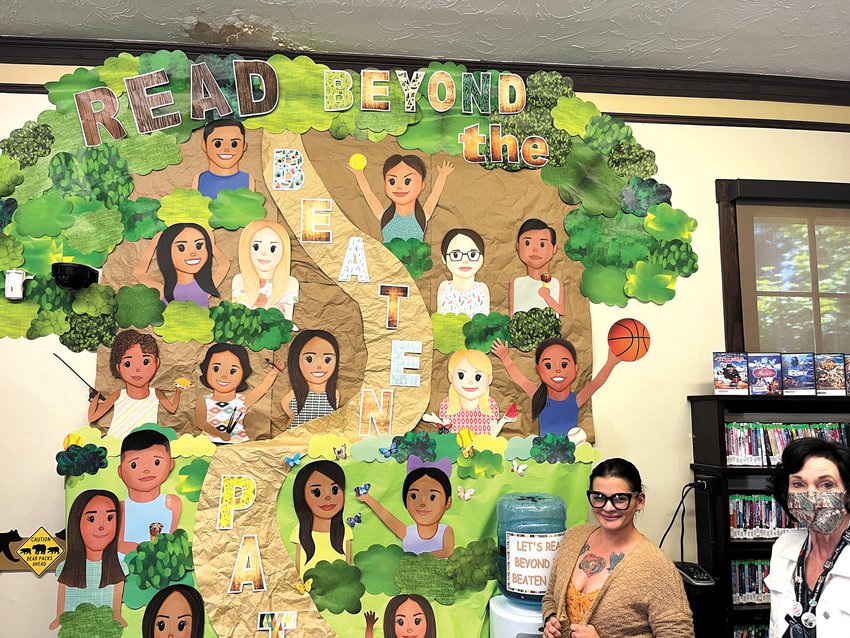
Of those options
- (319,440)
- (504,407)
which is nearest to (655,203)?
(504,407)

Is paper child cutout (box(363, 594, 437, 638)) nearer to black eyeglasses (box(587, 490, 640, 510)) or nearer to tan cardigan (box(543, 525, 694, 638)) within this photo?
tan cardigan (box(543, 525, 694, 638))

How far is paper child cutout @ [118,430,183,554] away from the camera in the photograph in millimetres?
2898

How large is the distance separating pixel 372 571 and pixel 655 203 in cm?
228

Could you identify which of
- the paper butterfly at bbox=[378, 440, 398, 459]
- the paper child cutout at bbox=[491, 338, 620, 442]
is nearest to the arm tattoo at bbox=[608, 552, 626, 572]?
the paper child cutout at bbox=[491, 338, 620, 442]

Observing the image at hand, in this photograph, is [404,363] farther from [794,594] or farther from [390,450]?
[794,594]

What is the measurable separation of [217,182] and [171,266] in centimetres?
46

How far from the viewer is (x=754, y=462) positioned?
120 inches

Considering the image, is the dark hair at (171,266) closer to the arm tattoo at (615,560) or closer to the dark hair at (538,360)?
the dark hair at (538,360)

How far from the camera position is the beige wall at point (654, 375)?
9.77 feet

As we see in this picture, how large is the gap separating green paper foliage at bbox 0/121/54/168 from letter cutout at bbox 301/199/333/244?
1.25m

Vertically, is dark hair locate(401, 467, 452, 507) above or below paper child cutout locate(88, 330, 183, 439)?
below

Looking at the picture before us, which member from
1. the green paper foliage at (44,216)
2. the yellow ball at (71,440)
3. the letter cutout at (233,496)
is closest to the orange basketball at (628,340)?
the letter cutout at (233,496)

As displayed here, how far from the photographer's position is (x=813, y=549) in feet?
6.88

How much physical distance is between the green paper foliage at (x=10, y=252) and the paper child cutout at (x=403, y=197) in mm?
1580
